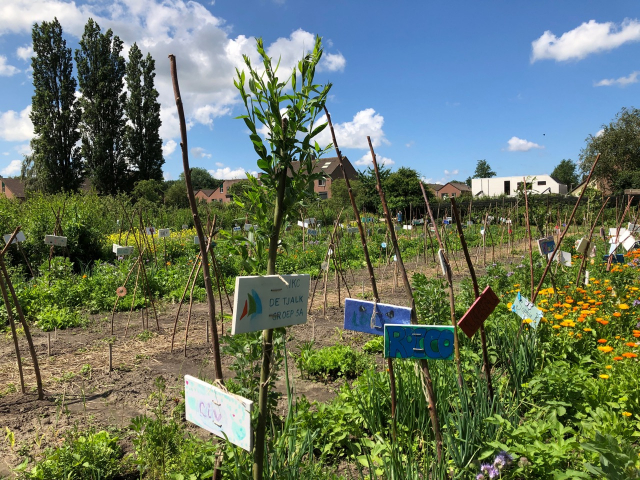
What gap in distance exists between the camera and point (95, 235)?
10.0 meters

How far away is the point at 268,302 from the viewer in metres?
1.39

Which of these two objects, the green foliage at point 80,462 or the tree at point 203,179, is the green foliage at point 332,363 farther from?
the tree at point 203,179

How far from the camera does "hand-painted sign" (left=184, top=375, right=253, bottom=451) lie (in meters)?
1.28

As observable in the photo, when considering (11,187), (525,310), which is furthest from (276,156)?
(11,187)

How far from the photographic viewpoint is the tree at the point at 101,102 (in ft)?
92.6

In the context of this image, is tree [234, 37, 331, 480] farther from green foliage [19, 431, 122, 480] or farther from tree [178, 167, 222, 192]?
tree [178, 167, 222, 192]

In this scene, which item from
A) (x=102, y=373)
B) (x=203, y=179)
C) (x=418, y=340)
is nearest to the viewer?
(x=418, y=340)

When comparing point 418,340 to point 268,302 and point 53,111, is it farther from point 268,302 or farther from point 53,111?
point 53,111

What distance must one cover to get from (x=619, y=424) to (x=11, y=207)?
12.5m

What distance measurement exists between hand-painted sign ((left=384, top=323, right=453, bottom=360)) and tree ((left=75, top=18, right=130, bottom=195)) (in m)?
32.0

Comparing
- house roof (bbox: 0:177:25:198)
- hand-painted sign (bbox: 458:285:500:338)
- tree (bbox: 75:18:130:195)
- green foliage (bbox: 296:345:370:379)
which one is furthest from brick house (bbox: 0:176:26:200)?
hand-painted sign (bbox: 458:285:500:338)

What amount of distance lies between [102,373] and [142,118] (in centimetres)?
3151

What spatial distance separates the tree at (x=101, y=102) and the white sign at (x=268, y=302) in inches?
1260

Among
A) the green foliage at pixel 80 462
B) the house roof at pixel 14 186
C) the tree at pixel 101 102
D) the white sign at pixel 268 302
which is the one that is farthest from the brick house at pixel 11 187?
the white sign at pixel 268 302
